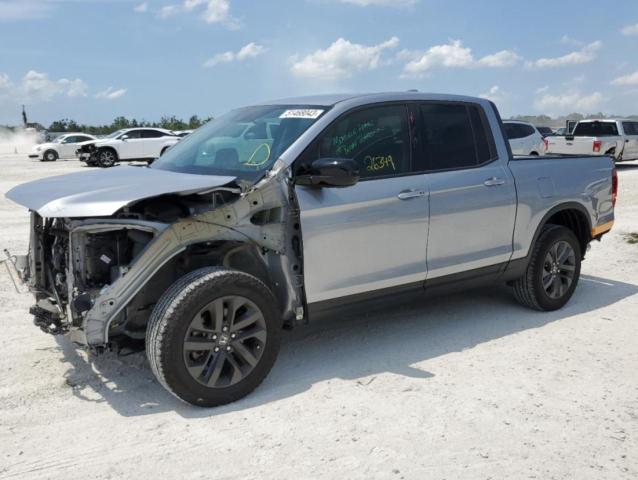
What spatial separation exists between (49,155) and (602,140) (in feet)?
84.3

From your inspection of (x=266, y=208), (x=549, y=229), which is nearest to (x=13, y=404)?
(x=266, y=208)

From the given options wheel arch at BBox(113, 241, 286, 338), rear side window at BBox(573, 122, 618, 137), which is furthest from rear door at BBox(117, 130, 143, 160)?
wheel arch at BBox(113, 241, 286, 338)

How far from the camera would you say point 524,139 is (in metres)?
18.7

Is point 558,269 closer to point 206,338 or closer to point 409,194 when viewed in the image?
point 409,194

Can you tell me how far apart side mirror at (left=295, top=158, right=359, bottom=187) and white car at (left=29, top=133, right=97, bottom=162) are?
1183 inches

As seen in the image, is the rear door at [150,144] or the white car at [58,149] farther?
the white car at [58,149]

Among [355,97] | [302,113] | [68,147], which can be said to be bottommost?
[68,147]

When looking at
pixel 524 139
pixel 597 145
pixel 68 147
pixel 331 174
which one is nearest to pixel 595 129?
pixel 597 145

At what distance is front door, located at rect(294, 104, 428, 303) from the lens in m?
4.10

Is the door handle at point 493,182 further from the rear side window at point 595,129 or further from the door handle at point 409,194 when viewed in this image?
the rear side window at point 595,129

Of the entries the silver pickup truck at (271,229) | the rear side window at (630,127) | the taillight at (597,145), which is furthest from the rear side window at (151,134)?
the silver pickup truck at (271,229)

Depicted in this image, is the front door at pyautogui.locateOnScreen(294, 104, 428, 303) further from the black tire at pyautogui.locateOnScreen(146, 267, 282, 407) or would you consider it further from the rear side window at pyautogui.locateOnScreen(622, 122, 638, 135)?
the rear side window at pyautogui.locateOnScreen(622, 122, 638, 135)

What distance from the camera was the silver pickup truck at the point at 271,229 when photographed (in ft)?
11.9

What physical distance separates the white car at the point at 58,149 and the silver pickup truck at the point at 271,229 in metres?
29.5
